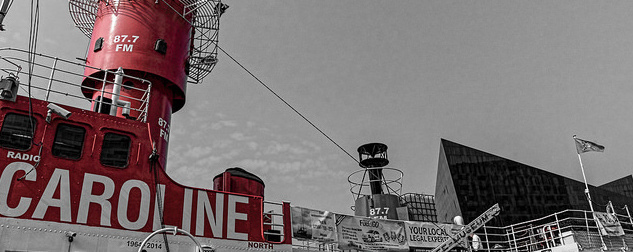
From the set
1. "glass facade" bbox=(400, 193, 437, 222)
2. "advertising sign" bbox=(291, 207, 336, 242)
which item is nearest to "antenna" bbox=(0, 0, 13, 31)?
"advertising sign" bbox=(291, 207, 336, 242)

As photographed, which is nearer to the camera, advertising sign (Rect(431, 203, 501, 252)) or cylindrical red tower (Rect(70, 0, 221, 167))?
cylindrical red tower (Rect(70, 0, 221, 167))

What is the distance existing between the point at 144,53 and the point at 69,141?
4710mm

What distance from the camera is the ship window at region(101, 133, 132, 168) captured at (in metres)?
10.3

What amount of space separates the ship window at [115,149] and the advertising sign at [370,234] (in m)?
7.35

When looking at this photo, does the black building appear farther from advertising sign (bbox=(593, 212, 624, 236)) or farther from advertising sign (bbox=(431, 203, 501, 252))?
advertising sign (bbox=(431, 203, 501, 252))

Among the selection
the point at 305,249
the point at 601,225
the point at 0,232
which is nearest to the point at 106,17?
the point at 0,232

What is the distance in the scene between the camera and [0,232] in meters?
8.67

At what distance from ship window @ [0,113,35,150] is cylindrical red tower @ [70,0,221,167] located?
303 cm

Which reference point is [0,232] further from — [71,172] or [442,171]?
[442,171]

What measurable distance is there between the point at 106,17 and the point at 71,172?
6774 mm

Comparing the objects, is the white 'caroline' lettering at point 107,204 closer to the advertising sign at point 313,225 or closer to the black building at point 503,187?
the advertising sign at point 313,225

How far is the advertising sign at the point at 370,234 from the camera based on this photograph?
1518 centimetres

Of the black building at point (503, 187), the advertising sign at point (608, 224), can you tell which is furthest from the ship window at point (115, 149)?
the black building at point (503, 187)

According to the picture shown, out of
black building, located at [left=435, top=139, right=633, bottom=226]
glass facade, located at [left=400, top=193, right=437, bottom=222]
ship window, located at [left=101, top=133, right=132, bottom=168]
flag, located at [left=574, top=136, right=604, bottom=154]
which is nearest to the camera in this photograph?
ship window, located at [left=101, top=133, right=132, bottom=168]
